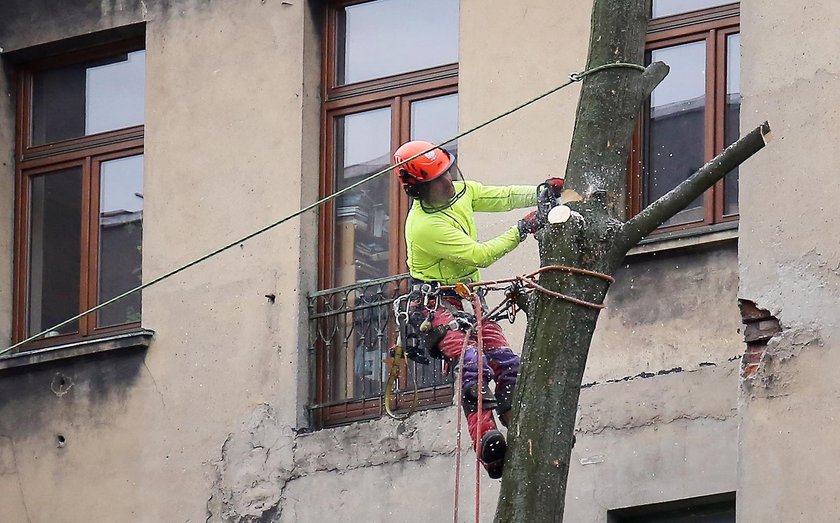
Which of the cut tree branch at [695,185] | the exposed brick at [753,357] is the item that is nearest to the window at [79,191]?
A: the exposed brick at [753,357]

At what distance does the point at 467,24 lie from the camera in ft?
44.8

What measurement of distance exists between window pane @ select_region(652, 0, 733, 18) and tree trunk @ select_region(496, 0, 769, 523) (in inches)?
147

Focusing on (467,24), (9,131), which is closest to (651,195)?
(467,24)

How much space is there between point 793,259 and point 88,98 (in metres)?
6.91

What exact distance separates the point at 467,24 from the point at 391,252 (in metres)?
1.51

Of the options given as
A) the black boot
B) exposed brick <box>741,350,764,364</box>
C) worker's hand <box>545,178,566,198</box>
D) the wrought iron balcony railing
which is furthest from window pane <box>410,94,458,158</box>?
the black boot

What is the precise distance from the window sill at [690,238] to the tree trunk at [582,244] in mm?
2964

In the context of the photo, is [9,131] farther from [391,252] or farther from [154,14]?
[391,252]

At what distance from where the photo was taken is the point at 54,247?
15.7m

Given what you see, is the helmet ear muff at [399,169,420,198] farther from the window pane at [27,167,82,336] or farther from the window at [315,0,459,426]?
the window pane at [27,167,82,336]

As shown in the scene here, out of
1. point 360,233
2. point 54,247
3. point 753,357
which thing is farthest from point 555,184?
point 54,247

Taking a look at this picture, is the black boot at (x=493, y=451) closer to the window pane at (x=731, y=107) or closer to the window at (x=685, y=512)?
the window at (x=685, y=512)

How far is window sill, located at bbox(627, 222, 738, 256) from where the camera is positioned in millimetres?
12125

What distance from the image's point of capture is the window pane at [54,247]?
50.9 ft
